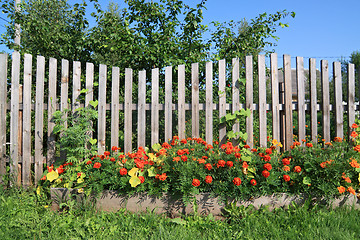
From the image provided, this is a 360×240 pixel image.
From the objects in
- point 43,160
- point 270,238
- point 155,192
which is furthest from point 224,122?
point 43,160

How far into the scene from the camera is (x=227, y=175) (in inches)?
120

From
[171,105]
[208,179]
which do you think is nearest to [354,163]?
[208,179]

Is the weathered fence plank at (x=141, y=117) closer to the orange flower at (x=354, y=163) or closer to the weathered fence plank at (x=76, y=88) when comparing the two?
the weathered fence plank at (x=76, y=88)

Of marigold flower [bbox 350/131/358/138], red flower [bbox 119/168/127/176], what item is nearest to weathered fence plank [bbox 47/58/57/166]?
red flower [bbox 119/168/127/176]

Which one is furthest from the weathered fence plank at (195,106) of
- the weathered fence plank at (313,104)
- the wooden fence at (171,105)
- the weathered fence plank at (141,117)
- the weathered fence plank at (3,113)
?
the weathered fence plank at (3,113)

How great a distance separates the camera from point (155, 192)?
3064mm

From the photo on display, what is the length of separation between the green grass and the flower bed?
0.22m

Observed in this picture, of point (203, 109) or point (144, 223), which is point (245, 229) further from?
point (203, 109)

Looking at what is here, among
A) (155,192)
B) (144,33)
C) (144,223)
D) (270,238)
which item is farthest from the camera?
(144,33)

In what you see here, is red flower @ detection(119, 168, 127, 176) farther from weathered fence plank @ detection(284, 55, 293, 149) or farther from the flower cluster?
weathered fence plank @ detection(284, 55, 293, 149)

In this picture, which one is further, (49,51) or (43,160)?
→ (49,51)

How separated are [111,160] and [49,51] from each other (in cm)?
278

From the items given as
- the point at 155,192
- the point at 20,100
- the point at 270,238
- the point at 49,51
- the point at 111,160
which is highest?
the point at 49,51

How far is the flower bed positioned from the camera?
301cm
